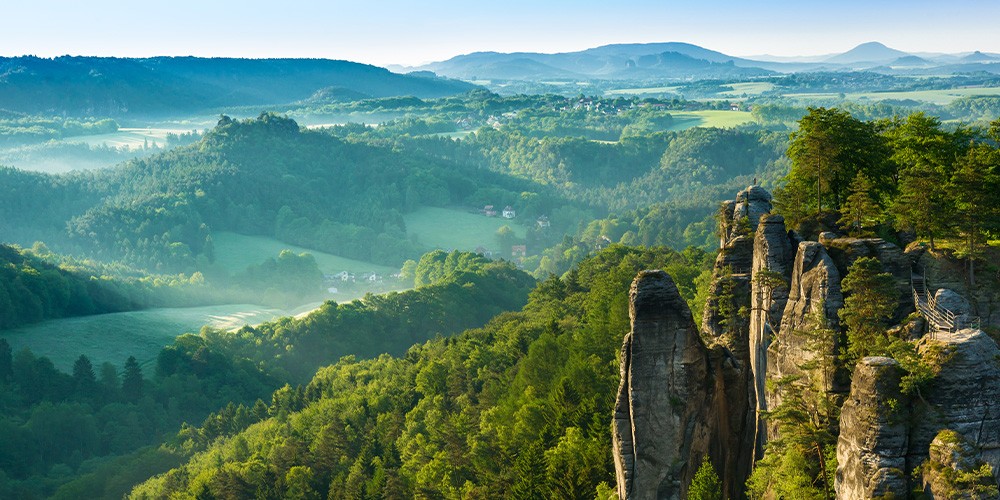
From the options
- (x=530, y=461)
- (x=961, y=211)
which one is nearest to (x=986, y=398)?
(x=961, y=211)

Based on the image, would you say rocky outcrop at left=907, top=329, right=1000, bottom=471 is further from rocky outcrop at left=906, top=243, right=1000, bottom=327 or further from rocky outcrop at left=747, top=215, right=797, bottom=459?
rocky outcrop at left=747, top=215, right=797, bottom=459

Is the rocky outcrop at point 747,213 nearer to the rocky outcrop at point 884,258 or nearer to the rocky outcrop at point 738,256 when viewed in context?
the rocky outcrop at point 738,256

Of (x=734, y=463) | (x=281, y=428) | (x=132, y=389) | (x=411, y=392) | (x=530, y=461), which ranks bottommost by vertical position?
(x=132, y=389)

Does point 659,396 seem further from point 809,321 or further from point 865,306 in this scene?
point 865,306

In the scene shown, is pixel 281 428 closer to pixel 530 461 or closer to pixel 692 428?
pixel 530 461

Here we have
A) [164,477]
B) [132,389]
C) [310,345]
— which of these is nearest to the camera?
[164,477]
